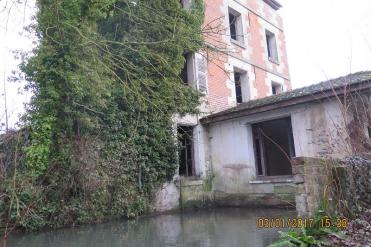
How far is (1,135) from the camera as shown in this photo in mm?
7629

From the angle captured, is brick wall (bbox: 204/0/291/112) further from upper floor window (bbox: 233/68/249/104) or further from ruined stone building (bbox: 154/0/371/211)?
upper floor window (bbox: 233/68/249/104)

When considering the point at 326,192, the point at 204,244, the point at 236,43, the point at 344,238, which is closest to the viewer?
the point at 344,238

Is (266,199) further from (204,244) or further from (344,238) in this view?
(344,238)

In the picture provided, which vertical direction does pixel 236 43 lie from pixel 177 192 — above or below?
above

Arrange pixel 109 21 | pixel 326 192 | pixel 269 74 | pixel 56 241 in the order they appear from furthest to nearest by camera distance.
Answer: pixel 269 74
pixel 109 21
pixel 56 241
pixel 326 192

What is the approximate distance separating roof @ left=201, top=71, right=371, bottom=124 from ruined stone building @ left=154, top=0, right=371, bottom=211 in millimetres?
21

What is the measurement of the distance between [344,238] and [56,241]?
4.94 metres

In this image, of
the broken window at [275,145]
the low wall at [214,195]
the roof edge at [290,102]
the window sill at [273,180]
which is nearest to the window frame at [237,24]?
the broken window at [275,145]

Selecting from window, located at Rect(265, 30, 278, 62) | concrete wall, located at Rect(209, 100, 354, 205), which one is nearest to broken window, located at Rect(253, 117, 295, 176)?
concrete wall, located at Rect(209, 100, 354, 205)

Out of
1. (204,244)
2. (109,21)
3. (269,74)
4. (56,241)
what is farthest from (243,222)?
(269,74)

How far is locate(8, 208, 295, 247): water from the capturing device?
5.45 metres

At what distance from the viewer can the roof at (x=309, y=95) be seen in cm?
762

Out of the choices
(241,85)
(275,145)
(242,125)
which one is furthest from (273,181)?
(275,145)

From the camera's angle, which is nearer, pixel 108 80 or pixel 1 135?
pixel 108 80
